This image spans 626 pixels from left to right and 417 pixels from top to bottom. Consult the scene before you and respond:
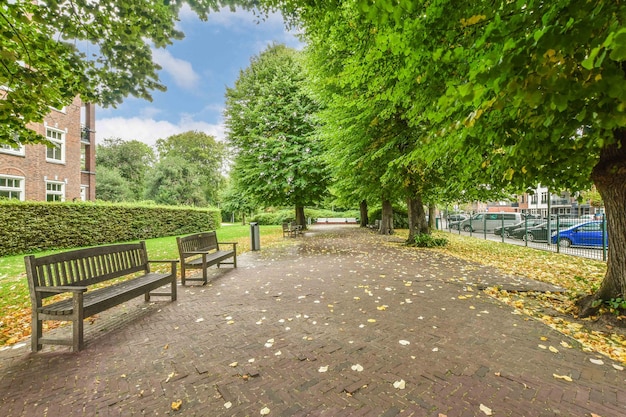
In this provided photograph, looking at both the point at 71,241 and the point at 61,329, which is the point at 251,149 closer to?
the point at 71,241

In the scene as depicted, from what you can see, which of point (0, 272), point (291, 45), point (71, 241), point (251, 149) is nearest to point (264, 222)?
point (251, 149)

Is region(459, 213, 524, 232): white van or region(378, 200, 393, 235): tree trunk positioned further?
region(459, 213, 524, 232): white van

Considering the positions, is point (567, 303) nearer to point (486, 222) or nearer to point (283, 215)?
point (486, 222)

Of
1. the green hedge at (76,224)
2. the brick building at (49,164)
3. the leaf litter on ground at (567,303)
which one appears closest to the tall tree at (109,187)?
the brick building at (49,164)

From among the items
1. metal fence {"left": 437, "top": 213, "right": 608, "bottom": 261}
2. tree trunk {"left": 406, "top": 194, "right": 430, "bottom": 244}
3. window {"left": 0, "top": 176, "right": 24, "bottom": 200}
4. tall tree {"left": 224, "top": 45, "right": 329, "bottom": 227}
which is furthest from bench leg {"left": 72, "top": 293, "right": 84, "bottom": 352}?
window {"left": 0, "top": 176, "right": 24, "bottom": 200}

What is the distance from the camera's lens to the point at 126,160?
1703 inches

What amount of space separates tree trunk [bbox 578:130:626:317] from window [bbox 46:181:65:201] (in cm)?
2489

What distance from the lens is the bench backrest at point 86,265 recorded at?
3518mm

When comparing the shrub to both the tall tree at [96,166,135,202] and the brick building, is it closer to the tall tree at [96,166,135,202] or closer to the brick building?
the brick building

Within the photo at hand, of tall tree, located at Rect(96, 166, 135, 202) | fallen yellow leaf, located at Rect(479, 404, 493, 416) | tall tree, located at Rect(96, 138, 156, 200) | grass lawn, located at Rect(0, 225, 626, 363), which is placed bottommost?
grass lawn, located at Rect(0, 225, 626, 363)

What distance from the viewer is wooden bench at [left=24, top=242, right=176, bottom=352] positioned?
133 inches

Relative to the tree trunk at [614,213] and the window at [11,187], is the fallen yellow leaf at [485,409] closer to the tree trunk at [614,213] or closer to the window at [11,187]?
the tree trunk at [614,213]

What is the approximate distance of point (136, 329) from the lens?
3.98m

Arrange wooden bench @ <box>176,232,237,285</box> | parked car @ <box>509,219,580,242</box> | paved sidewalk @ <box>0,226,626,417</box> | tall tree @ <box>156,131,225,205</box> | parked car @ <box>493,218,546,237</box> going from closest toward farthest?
paved sidewalk @ <box>0,226,626,417</box> < wooden bench @ <box>176,232,237,285</box> < parked car @ <box>509,219,580,242</box> < parked car @ <box>493,218,546,237</box> < tall tree @ <box>156,131,225,205</box>
